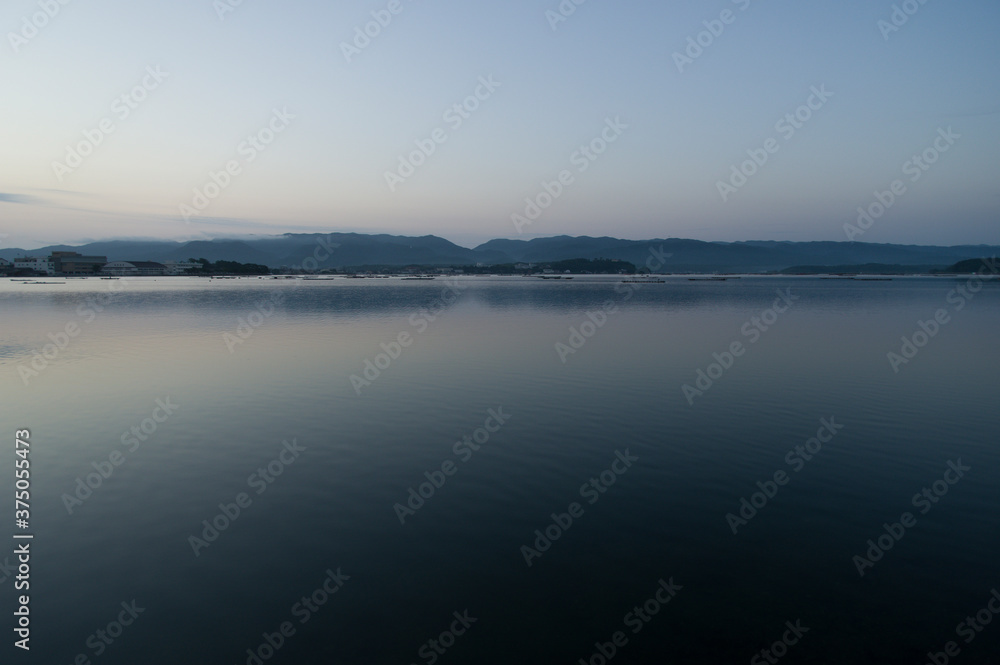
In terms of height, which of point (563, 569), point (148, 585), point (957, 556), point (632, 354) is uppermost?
point (632, 354)

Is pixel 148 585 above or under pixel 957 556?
under

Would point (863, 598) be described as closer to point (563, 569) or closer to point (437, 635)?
point (563, 569)

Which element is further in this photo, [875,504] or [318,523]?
[875,504]

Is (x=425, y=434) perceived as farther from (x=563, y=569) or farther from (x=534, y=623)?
(x=534, y=623)

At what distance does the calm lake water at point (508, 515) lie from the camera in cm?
760

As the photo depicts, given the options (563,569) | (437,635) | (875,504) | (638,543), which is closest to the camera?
(437,635)

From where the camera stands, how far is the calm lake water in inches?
299

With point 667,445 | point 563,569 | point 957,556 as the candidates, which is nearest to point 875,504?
point 957,556

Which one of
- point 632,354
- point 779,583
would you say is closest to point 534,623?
point 779,583

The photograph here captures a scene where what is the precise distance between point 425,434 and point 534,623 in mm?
9055

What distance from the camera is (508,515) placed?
35.9 ft

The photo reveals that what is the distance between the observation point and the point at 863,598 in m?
8.30

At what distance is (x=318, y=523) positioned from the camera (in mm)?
10648

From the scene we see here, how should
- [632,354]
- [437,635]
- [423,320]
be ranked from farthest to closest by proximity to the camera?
[423,320], [632,354], [437,635]
